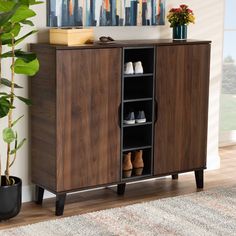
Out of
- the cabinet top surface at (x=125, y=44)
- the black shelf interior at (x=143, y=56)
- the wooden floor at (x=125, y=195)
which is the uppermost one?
the cabinet top surface at (x=125, y=44)

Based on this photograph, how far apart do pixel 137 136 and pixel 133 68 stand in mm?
502

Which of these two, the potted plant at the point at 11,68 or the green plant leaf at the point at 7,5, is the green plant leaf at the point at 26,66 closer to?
the potted plant at the point at 11,68

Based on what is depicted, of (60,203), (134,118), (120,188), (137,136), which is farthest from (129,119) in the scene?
(60,203)

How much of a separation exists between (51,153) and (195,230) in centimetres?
96

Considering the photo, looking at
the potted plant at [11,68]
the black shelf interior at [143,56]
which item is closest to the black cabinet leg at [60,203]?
the potted plant at [11,68]

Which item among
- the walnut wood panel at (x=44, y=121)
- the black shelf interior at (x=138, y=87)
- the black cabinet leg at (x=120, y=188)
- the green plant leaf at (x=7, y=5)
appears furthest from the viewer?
the black cabinet leg at (x=120, y=188)

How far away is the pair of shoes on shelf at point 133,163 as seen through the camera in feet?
13.5

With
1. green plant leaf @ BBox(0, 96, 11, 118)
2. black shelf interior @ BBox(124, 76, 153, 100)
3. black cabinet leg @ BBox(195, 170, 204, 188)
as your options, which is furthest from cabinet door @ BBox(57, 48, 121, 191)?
black cabinet leg @ BBox(195, 170, 204, 188)

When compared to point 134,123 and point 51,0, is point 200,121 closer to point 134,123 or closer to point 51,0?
point 134,123

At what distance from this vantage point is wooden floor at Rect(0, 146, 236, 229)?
3.90 meters

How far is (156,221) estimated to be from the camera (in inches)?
147

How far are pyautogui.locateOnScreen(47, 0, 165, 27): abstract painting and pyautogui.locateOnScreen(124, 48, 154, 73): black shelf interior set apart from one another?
0.74ft

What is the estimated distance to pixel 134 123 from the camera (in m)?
4.08

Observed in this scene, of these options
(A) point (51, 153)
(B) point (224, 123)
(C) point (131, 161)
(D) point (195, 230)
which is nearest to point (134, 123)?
(C) point (131, 161)
